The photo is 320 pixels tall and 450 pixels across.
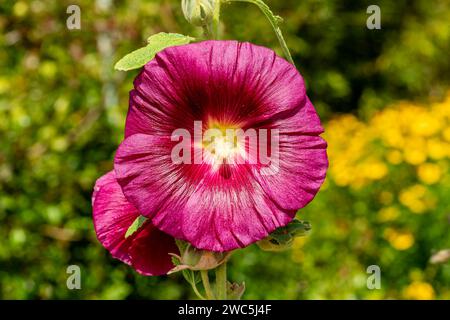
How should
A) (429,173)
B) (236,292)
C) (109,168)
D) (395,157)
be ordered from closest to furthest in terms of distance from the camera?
(236,292) < (109,168) < (429,173) < (395,157)

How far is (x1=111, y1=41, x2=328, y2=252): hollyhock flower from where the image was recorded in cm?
58

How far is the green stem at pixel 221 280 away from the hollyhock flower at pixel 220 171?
0.09 meters

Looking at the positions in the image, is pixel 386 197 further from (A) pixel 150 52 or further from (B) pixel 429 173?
(A) pixel 150 52

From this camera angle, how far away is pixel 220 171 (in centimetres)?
62

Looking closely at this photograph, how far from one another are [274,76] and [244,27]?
5.91 ft

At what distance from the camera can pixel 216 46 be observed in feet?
1.90

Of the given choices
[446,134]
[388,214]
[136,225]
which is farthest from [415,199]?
[136,225]

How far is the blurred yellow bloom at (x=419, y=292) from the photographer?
1.76 metres

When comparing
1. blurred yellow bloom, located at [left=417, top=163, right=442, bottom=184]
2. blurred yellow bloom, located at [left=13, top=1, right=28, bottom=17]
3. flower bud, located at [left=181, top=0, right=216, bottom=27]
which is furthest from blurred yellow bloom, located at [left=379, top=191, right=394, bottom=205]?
flower bud, located at [left=181, top=0, right=216, bottom=27]

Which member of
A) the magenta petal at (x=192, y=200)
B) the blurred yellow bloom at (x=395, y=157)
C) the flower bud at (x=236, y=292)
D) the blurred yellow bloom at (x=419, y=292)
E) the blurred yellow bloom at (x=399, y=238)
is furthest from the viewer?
the blurred yellow bloom at (x=395, y=157)

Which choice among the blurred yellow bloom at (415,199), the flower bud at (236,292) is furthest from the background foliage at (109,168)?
the flower bud at (236,292)

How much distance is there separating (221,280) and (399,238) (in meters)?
1.47

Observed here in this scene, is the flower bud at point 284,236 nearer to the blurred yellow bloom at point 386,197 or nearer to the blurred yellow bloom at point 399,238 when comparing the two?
the blurred yellow bloom at point 399,238
